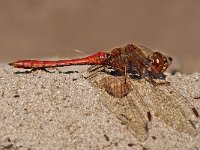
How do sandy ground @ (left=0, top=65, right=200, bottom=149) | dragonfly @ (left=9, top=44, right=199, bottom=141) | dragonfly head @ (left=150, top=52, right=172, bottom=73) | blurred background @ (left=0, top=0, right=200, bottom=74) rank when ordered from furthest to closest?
blurred background @ (left=0, top=0, right=200, bottom=74) → dragonfly head @ (left=150, top=52, right=172, bottom=73) → dragonfly @ (left=9, top=44, right=199, bottom=141) → sandy ground @ (left=0, top=65, right=200, bottom=149)

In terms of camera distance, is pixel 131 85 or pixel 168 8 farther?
pixel 168 8

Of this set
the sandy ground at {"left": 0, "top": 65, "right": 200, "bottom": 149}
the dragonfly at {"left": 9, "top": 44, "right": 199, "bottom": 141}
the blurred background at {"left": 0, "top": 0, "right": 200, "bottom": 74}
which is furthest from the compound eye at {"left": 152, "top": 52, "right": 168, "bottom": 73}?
the blurred background at {"left": 0, "top": 0, "right": 200, "bottom": 74}

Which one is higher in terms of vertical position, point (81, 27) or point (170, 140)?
point (81, 27)

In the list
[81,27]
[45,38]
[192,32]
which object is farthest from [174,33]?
[45,38]

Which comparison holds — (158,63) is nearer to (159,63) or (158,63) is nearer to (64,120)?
(159,63)

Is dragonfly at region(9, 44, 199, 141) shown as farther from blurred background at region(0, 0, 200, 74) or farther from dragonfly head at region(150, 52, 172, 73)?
blurred background at region(0, 0, 200, 74)

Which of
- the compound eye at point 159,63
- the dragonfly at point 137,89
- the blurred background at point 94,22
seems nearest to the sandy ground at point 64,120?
the dragonfly at point 137,89

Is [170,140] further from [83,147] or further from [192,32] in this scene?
[192,32]
